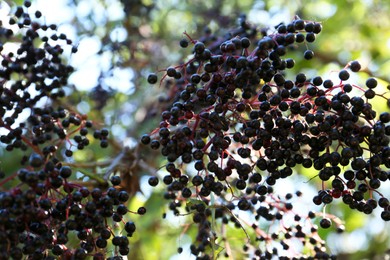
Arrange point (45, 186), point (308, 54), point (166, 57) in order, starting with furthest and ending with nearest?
1. point (166, 57)
2. point (308, 54)
3. point (45, 186)

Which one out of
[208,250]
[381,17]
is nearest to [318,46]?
[381,17]

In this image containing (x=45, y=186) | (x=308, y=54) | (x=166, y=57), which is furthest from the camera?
(x=166, y=57)

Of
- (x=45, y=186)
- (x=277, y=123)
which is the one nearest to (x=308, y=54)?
(x=277, y=123)

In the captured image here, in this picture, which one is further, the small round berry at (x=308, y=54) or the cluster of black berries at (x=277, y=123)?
the small round berry at (x=308, y=54)

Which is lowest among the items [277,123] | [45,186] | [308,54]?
[45,186]

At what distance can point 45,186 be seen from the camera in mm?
1687

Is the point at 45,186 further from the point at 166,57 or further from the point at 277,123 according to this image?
the point at 166,57

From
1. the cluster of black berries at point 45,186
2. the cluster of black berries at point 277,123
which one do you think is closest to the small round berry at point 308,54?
the cluster of black berries at point 277,123

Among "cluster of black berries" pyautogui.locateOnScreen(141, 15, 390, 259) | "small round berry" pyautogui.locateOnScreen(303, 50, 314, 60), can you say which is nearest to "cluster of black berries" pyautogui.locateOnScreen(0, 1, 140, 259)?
"cluster of black berries" pyautogui.locateOnScreen(141, 15, 390, 259)

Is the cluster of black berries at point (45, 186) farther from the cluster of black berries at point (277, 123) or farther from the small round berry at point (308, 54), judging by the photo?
the small round berry at point (308, 54)

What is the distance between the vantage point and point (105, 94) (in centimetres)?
331

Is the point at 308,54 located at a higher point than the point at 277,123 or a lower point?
higher

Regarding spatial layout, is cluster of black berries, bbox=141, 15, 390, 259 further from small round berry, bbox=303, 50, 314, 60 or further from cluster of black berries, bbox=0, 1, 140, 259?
cluster of black berries, bbox=0, 1, 140, 259

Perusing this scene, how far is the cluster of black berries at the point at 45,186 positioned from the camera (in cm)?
161
